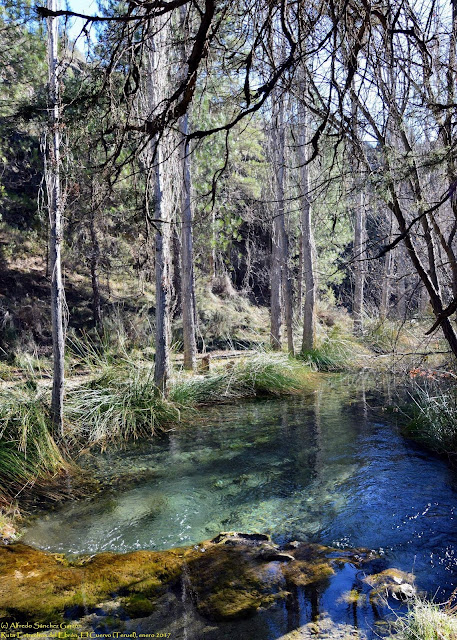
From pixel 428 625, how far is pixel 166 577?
6.56 feet

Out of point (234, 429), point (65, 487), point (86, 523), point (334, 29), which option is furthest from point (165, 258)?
point (334, 29)

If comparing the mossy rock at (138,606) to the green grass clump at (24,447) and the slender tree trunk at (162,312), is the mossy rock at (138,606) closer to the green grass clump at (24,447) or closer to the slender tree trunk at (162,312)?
the green grass clump at (24,447)

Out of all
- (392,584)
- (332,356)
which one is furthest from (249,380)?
(392,584)

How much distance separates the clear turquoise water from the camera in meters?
4.75

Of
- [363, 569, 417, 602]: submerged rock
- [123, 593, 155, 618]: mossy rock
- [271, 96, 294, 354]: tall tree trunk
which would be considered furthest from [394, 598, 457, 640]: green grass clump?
[271, 96, 294, 354]: tall tree trunk

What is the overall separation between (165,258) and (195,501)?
4408 mm

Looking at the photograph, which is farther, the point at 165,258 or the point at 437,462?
the point at 165,258

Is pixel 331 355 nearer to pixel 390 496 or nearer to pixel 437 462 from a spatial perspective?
pixel 437 462

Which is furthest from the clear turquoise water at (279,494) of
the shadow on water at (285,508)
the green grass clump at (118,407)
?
the green grass clump at (118,407)

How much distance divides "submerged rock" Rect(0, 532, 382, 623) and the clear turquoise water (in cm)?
25

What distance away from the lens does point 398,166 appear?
10.1 ft

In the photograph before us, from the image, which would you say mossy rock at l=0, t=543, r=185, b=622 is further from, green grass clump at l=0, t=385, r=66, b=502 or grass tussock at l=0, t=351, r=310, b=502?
grass tussock at l=0, t=351, r=310, b=502

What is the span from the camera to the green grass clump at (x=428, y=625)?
9.72 ft

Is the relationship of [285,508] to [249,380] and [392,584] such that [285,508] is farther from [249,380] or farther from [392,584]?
[249,380]
